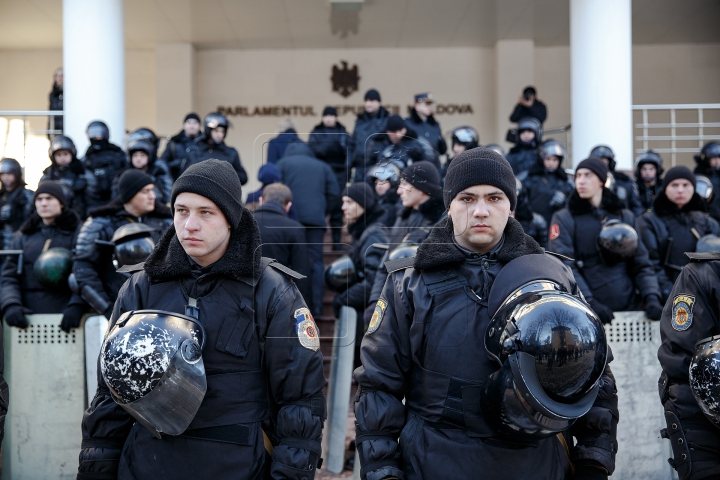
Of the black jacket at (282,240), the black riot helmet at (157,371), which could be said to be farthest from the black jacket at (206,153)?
the black riot helmet at (157,371)

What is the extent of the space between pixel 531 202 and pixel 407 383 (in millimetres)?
6318

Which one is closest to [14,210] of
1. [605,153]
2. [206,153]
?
[206,153]

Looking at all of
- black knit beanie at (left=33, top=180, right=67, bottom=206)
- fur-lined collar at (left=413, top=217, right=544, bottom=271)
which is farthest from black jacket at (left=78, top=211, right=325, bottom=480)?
black knit beanie at (left=33, top=180, right=67, bottom=206)

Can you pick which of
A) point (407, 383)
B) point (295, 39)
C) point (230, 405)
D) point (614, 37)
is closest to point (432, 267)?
point (407, 383)

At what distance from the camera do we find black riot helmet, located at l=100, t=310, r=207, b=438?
2.40 m

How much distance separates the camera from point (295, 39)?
16062 mm

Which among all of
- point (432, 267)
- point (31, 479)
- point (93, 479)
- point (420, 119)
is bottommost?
point (31, 479)

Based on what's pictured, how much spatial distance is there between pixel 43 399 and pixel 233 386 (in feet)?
10.4

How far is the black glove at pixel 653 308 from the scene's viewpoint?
5.33m

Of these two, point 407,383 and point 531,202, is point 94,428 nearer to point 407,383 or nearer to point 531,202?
point 407,383

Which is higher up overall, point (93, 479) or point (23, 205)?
point (23, 205)

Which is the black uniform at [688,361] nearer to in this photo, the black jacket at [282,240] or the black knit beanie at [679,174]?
the black jacket at [282,240]

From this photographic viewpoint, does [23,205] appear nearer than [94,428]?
No

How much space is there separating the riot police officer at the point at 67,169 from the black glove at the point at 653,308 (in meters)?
6.05
